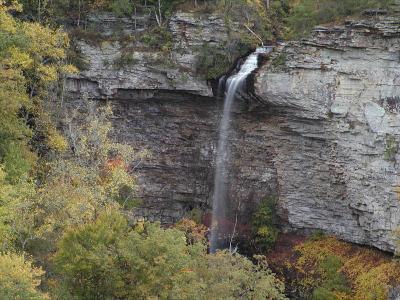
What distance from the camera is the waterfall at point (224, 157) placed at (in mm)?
27234

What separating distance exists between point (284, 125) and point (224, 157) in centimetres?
460

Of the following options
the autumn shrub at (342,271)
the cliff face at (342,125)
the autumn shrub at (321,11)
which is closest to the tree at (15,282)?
the autumn shrub at (342,271)

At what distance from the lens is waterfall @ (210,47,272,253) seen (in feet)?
89.4

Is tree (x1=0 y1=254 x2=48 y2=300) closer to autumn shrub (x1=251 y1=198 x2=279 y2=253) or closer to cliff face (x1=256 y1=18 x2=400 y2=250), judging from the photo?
cliff face (x1=256 y1=18 x2=400 y2=250)

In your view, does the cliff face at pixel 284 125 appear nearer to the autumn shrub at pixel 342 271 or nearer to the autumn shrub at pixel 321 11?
the autumn shrub at pixel 342 271

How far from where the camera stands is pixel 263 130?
27.6 meters

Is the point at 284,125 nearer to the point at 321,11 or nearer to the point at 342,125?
the point at 342,125

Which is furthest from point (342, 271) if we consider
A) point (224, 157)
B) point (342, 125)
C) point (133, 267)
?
point (133, 267)

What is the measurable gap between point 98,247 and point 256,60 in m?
15.0

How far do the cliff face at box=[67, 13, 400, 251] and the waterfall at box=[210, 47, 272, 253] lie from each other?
1.47ft

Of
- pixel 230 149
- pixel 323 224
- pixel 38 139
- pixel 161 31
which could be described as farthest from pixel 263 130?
pixel 38 139

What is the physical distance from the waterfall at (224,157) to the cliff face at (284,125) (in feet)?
1.47

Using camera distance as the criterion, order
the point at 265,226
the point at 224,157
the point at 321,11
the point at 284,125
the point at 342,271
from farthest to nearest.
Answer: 1. the point at 224,157
2. the point at 265,226
3. the point at 284,125
4. the point at 321,11
5. the point at 342,271

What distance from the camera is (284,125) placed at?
86.8 feet
